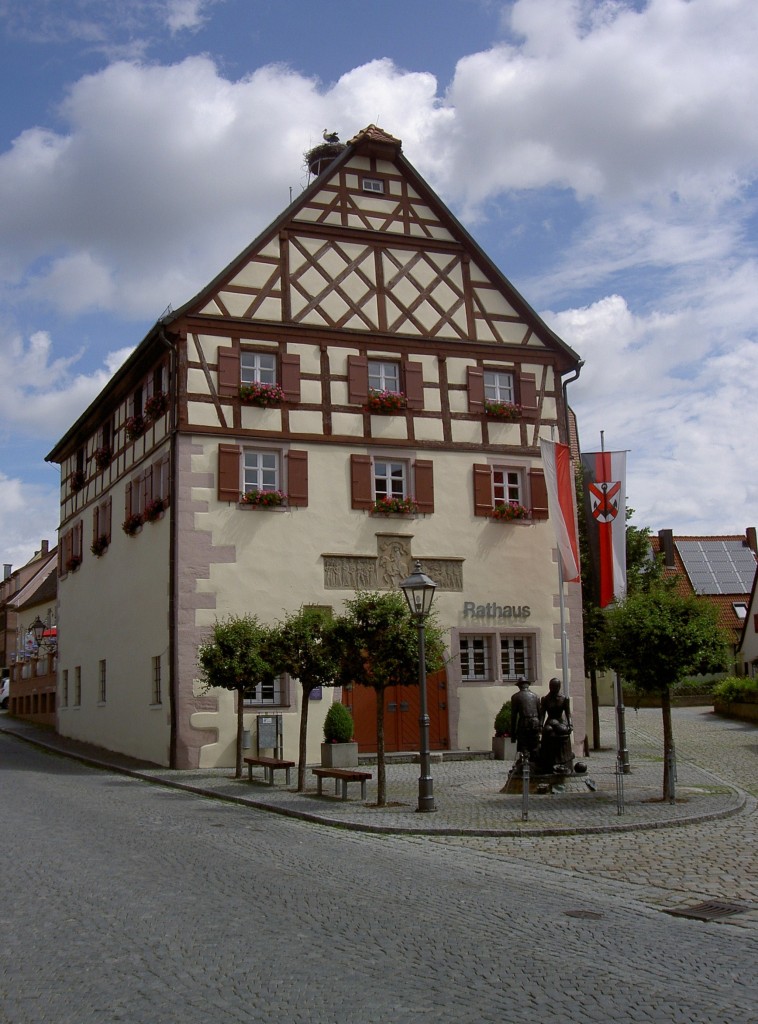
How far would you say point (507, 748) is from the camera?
2541cm

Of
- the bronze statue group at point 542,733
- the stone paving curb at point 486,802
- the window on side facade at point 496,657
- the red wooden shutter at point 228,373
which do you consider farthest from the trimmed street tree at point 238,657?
the window on side facade at point 496,657

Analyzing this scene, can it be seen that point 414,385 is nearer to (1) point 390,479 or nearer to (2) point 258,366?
(1) point 390,479

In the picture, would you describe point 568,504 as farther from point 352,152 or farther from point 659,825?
point 659,825

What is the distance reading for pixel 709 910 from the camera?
9555 millimetres

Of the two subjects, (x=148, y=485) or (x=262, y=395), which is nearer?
(x=262, y=395)

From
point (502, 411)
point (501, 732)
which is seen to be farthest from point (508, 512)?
point (501, 732)

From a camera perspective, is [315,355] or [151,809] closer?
[151,809]

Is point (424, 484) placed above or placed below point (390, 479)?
below

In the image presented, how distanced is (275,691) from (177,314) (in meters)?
8.13

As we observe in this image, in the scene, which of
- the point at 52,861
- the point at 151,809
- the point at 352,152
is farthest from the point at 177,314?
the point at 52,861

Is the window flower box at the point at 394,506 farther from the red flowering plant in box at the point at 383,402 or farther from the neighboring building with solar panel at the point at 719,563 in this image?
the neighboring building with solar panel at the point at 719,563

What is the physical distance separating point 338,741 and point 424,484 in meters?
6.17

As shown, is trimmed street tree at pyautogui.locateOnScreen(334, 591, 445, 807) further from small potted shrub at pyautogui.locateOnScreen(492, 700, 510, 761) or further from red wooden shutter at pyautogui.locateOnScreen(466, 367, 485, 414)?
red wooden shutter at pyautogui.locateOnScreen(466, 367, 485, 414)

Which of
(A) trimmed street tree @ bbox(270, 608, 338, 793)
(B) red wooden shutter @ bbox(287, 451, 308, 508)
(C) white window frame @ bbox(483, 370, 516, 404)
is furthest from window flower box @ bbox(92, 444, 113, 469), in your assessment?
(A) trimmed street tree @ bbox(270, 608, 338, 793)
